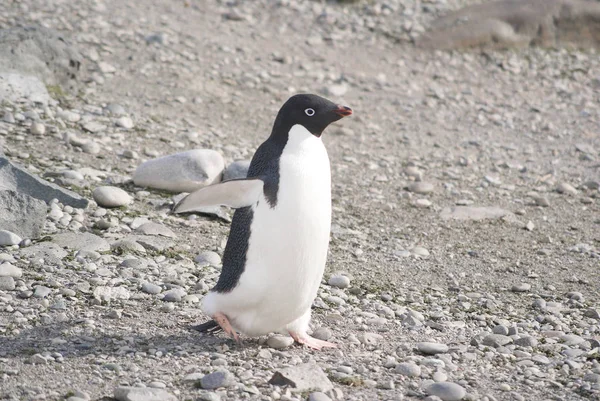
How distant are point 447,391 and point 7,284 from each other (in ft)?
6.96

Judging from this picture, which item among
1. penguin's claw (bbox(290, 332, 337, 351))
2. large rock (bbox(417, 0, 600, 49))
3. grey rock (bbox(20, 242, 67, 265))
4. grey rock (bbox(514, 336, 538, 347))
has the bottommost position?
grey rock (bbox(20, 242, 67, 265))

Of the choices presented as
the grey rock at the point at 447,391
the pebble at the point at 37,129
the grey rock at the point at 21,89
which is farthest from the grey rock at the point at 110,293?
the grey rock at the point at 21,89

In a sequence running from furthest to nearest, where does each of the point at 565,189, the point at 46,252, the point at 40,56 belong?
the point at 40,56 < the point at 565,189 < the point at 46,252

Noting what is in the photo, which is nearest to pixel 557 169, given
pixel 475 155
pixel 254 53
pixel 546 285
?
pixel 475 155

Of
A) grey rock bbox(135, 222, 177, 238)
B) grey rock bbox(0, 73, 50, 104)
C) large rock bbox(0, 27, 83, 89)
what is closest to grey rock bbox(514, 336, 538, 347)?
grey rock bbox(135, 222, 177, 238)

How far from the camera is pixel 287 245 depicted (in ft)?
12.4

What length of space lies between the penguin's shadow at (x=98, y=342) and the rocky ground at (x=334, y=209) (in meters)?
0.01

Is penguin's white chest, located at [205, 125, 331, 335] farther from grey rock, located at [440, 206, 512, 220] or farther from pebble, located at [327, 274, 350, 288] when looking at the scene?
grey rock, located at [440, 206, 512, 220]

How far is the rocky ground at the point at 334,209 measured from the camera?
3.64m

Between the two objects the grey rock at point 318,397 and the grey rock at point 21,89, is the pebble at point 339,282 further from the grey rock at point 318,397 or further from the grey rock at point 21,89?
the grey rock at point 21,89

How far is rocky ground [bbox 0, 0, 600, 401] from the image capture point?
12.0 ft

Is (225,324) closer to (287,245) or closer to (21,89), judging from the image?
(287,245)

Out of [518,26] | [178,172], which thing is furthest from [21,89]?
[518,26]

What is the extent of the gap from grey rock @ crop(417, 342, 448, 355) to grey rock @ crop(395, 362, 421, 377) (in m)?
0.25
